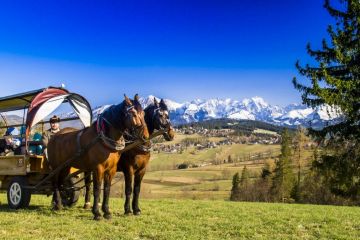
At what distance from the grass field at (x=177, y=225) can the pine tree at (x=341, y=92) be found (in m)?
12.8

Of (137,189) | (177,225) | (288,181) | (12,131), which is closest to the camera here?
(177,225)

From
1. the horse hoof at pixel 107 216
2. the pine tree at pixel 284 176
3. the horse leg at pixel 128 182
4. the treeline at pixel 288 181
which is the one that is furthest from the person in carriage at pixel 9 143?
the pine tree at pixel 284 176

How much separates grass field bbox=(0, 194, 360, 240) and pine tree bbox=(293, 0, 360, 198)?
42.1 feet

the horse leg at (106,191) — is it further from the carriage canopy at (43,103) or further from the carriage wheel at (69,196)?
the carriage canopy at (43,103)

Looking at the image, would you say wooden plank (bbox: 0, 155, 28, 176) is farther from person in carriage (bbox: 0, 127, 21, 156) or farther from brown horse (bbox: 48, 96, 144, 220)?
brown horse (bbox: 48, 96, 144, 220)

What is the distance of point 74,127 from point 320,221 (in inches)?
338

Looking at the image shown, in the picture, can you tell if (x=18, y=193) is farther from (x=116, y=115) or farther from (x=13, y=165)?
(x=116, y=115)

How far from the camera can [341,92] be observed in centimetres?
2342

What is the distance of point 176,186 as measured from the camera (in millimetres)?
134750

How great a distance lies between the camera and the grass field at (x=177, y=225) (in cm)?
896

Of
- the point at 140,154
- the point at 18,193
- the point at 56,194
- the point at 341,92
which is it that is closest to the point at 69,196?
the point at 56,194

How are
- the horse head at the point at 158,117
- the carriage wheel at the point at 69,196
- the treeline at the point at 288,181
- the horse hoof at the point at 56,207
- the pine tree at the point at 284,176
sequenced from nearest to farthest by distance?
the horse head at the point at 158,117, the horse hoof at the point at 56,207, the carriage wheel at the point at 69,196, the treeline at the point at 288,181, the pine tree at the point at 284,176

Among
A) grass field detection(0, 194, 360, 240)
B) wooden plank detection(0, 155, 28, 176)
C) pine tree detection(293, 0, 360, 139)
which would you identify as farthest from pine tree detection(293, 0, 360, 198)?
wooden plank detection(0, 155, 28, 176)

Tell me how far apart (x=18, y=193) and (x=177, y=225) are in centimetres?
573
